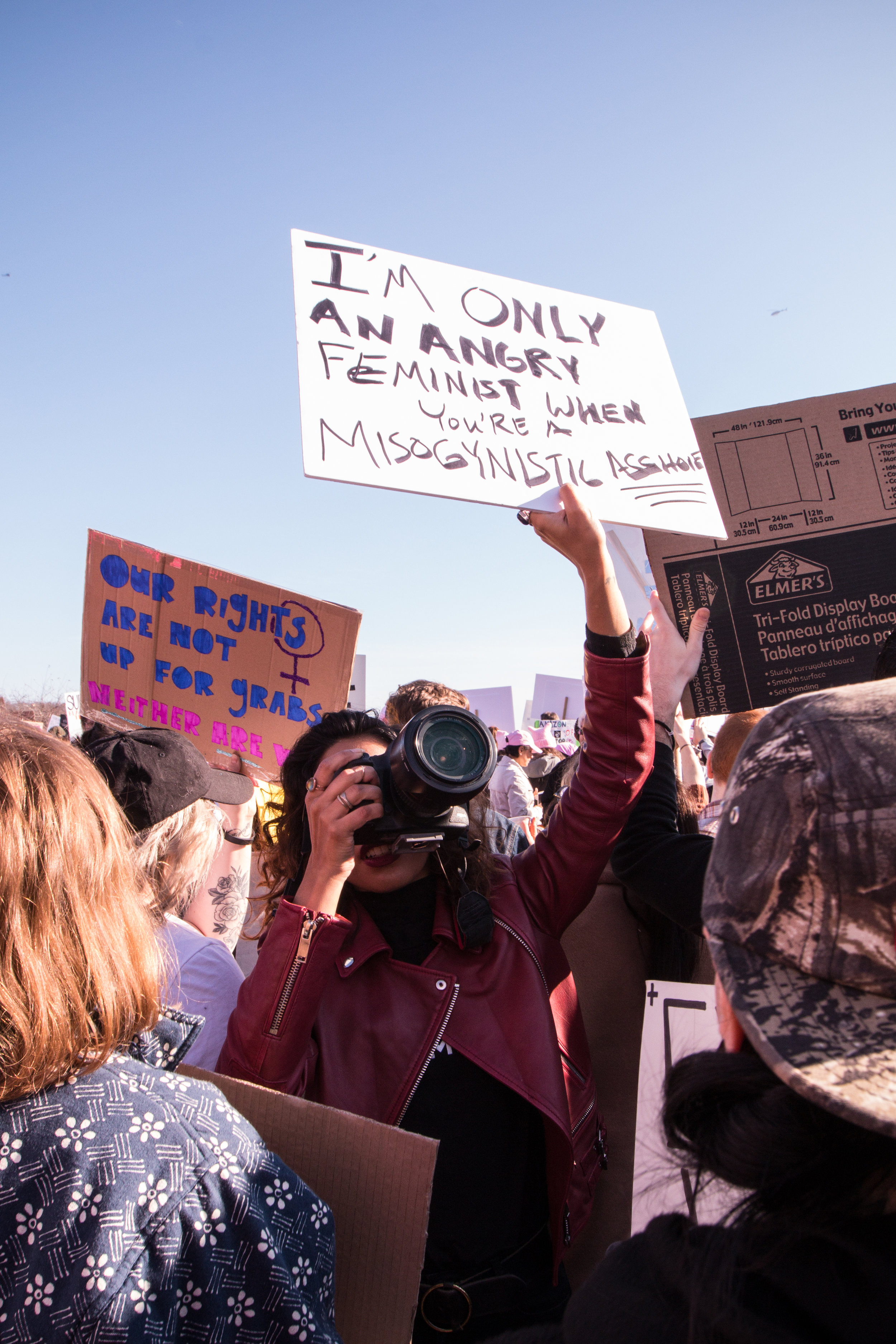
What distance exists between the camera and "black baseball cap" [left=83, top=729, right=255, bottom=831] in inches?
75.6

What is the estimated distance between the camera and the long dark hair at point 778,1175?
1.77ft

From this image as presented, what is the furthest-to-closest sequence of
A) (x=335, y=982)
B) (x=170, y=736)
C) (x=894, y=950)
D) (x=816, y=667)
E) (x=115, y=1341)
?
1. (x=170, y=736)
2. (x=816, y=667)
3. (x=335, y=982)
4. (x=115, y=1341)
5. (x=894, y=950)

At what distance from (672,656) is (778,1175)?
1440 millimetres

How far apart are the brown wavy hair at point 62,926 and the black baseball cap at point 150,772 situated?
935 mm

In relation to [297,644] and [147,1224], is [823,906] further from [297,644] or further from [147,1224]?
[297,644]

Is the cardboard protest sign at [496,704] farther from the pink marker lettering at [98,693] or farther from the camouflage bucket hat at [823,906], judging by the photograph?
the camouflage bucket hat at [823,906]

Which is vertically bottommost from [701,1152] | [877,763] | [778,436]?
[701,1152]

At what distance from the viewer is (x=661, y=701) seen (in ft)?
6.01

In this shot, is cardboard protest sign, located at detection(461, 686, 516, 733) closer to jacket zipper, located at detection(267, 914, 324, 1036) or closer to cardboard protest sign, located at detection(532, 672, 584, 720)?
cardboard protest sign, located at detection(532, 672, 584, 720)

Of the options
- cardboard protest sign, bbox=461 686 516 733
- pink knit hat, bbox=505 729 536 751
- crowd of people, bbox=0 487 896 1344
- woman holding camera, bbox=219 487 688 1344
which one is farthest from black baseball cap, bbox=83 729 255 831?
cardboard protest sign, bbox=461 686 516 733

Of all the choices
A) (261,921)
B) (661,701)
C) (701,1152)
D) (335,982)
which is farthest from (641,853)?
(701,1152)

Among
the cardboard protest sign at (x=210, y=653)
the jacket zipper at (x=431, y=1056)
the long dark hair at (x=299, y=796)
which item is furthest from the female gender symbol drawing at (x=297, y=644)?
the jacket zipper at (x=431, y=1056)

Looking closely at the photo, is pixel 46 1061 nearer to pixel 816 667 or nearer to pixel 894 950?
pixel 894 950

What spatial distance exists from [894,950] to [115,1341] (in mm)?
768
